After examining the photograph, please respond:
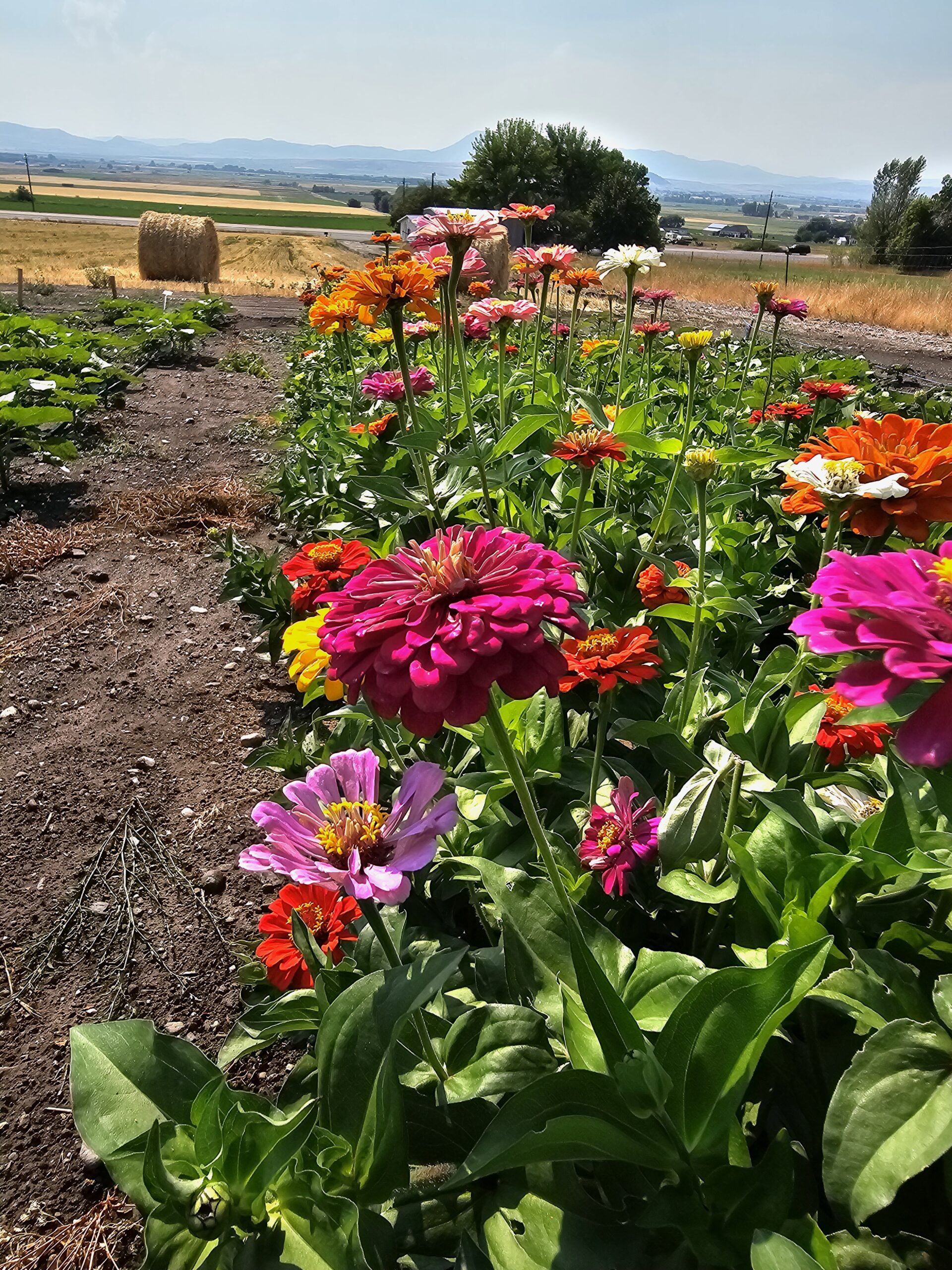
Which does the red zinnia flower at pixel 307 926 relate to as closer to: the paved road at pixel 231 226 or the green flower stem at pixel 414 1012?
the green flower stem at pixel 414 1012

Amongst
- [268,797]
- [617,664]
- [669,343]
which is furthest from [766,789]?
[669,343]

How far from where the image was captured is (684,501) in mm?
2332

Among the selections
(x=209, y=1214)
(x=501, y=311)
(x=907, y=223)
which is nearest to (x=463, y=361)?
(x=501, y=311)

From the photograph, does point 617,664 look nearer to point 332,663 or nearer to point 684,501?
point 332,663

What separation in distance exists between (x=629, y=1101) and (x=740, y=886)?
42cm

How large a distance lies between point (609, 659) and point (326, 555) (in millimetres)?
696

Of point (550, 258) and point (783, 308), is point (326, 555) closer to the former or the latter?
point (550, 258)

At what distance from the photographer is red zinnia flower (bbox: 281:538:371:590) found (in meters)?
1.65

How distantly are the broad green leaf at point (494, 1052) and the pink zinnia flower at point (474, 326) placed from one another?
99.0 inches

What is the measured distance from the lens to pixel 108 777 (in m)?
2.38

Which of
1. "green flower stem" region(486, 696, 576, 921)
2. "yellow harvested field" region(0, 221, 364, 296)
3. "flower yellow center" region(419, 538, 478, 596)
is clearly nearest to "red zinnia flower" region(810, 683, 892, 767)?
"green flower stem" region(486, 696, 576, 921)

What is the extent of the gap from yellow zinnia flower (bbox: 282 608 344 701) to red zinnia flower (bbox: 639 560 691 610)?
Answer: 688 millimetres

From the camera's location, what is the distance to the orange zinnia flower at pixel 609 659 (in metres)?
1.23

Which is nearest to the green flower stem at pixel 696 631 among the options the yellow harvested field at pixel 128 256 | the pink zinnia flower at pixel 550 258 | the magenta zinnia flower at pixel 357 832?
the magenta zinnia flower at pixel 357 832
